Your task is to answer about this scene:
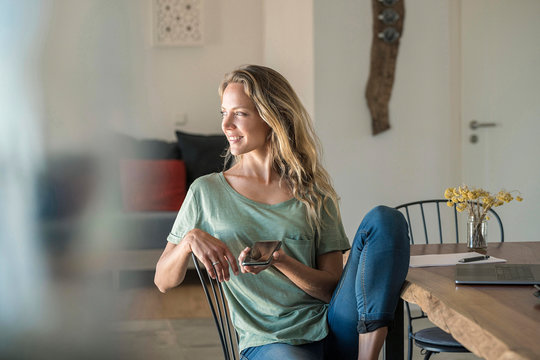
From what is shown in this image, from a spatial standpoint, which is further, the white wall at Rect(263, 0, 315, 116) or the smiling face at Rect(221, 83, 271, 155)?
the white wall at Rect(263, 0, 315, 116)

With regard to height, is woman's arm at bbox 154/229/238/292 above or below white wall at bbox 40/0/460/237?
below

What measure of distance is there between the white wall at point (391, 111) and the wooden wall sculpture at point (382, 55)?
3 centimetres

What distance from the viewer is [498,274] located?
126cm

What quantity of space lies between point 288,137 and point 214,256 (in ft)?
1.32

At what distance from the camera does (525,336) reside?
864 millimetres

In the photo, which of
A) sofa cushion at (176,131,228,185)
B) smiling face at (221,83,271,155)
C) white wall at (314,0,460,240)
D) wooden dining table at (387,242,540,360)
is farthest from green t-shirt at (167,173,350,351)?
sofa cushion at (176,131,228,185)

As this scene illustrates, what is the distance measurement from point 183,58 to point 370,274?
150 inches

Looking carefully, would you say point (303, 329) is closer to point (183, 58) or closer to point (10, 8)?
point (10, 8)

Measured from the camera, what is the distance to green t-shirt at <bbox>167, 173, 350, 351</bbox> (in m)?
1.40

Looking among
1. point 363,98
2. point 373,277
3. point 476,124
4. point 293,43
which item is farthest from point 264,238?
point 476,124

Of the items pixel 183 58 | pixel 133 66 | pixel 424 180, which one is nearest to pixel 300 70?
pixel 424 180

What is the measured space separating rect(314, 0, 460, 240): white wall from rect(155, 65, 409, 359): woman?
181cm

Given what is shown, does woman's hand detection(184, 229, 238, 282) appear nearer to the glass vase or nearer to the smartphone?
the smartphone

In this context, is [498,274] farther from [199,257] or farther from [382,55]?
[382,55]
